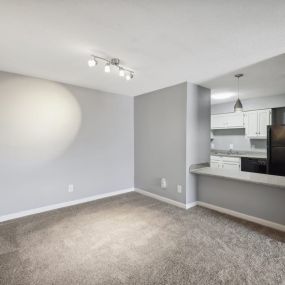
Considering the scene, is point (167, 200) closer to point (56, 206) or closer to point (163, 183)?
point (163, 183)

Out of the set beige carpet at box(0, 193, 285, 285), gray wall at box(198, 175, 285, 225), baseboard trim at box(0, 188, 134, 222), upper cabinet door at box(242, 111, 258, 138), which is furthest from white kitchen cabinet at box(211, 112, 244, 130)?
baseboard trim at box(0, 188, 134, 222)

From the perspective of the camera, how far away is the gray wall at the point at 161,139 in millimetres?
3549

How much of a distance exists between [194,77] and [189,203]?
90.1 inches

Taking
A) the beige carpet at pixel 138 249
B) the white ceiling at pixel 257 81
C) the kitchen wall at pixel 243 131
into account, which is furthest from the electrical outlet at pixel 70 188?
the kitchen wall at pixel 243 131

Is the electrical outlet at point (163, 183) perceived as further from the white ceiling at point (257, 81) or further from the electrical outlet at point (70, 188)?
the white ceiling at point (257, 81)

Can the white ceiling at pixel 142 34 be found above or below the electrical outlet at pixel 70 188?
above

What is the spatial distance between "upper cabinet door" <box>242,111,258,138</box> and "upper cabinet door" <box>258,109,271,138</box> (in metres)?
0.09

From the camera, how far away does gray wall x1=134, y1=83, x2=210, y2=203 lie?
11.5ft

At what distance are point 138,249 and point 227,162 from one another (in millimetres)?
3747

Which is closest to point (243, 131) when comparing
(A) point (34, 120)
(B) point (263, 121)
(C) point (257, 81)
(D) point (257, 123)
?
(D) point (257, 123)

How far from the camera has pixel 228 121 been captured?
5.38 meters

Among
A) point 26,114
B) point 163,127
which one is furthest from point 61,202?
point 163,127

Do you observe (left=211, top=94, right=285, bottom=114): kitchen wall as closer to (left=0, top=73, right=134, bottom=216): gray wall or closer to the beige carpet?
(left=0, top=73, right=134, bottom=216): gray wall

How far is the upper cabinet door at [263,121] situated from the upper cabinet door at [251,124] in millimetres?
87
